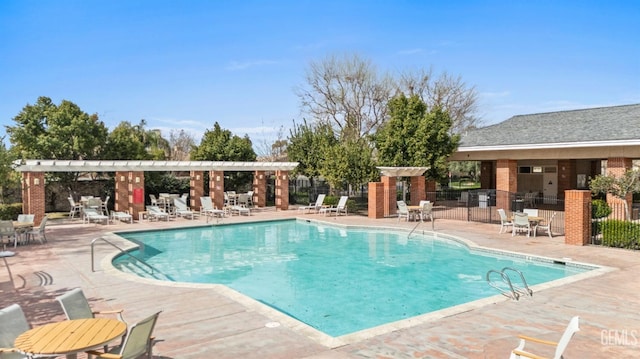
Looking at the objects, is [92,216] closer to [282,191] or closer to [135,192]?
[135,192]

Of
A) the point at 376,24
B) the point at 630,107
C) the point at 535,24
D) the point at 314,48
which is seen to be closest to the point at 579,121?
the point at 630,107

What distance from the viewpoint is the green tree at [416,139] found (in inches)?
1024

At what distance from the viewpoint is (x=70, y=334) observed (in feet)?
15.2

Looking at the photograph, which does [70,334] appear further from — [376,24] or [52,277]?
[376,24]

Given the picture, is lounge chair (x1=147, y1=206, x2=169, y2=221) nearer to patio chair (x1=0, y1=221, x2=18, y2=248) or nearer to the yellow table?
patio chair (x1=0, y1=221, x2=18, y2=248)

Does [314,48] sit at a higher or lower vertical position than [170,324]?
higher

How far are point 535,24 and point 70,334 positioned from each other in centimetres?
2271

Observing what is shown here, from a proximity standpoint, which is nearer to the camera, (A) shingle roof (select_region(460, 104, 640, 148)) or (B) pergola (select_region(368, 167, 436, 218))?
(A) shingle roof (select_region(460, 104, 640, 148))

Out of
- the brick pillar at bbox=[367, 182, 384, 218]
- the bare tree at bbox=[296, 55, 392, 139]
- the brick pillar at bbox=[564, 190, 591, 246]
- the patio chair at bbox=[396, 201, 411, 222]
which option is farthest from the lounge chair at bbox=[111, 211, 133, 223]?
the bare tree at bbox=[296, 55, 392, 139]

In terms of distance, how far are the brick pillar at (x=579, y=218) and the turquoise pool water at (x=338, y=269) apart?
281 cm

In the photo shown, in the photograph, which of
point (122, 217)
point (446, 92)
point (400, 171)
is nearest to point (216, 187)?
point (122, 217)

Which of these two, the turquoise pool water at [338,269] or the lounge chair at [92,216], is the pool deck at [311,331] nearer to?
the turquoise pool water at [338,269]

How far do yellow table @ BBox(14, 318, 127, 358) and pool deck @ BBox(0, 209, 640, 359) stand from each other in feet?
3.31

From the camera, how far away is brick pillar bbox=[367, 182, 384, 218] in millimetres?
22766
